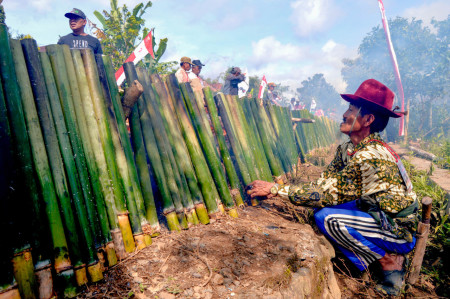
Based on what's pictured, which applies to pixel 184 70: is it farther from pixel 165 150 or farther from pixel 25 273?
pixel 25 273

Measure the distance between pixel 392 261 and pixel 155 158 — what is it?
2.48m

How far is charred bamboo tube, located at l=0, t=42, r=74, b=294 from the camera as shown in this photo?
1.67 meters

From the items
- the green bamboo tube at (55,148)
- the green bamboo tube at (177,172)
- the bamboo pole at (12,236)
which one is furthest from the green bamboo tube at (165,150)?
Result: the bamboo pole at (12,236)

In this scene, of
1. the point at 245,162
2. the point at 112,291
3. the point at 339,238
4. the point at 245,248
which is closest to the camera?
the point at 112,291

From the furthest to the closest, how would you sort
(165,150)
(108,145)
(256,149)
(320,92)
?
1. (320,92)
2. (256,149)
3. (165,150)
4. (108,145)

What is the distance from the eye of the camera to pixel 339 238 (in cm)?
258

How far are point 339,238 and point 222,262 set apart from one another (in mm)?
1338

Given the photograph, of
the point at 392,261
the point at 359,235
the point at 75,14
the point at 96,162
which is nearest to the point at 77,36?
the point at 75,14

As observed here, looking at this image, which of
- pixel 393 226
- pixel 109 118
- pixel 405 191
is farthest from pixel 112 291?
pixel 405 191

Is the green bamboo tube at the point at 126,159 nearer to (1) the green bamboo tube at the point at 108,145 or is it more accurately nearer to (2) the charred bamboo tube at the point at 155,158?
(1) the green bamboo tube at the point at 108,145

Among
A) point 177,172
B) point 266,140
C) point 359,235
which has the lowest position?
point 359,235

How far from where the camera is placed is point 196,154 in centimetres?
291

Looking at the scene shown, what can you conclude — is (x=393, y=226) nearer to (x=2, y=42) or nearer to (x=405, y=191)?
(x=405, y=191)

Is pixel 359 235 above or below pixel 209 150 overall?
below
